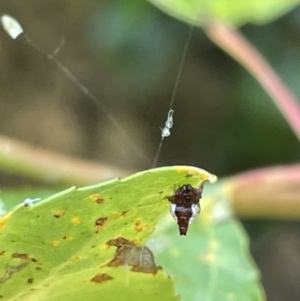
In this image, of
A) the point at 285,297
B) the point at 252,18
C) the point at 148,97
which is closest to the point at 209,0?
the point at 252,18

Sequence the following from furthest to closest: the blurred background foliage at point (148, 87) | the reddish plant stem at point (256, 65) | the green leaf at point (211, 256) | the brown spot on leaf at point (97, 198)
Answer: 1. the blurred background foliage at point (148, 87)
2. the reddish plant stem at point (256, 65)
3. the green leaf at point (211, 256)
4. the brown spot on leaf at point (97, 198)

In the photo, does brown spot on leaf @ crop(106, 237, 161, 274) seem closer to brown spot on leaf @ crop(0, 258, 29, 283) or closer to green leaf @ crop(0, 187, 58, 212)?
brown spot on leaf @ crop(0, 258, 29, 283)

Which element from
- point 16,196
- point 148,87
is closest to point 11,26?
point 16,196

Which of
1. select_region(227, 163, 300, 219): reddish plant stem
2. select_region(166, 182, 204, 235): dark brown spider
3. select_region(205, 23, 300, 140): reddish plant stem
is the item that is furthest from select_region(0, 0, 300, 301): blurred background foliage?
select_region(166, 182, 204, 235): dark brown spider

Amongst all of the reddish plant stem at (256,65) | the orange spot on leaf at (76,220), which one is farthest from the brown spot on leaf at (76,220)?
the reddish plant stem at (256,65)

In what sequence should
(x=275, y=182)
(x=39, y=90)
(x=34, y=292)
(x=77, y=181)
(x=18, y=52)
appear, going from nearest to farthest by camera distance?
(x=34, y=292) < (x=275, y=182) < (x=77, y=181) < (x=18, y=52) < (x=39, y=90)

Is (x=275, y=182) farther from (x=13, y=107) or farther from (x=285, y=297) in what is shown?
(x=285, y=297)

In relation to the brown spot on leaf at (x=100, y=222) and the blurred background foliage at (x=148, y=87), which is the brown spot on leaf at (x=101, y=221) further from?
the blurred background foliage at (x=148, y=87)
